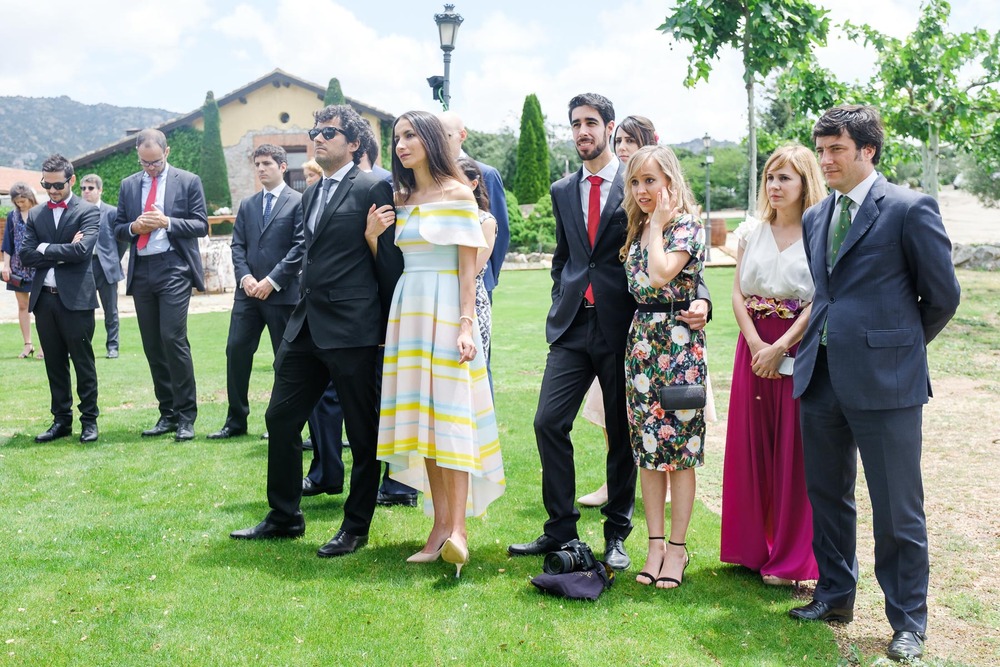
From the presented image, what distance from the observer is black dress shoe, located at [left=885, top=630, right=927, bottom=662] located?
12.6 ft

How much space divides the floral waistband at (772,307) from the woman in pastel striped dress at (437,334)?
1.49 meters

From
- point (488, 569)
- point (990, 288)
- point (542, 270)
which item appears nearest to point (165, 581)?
point (488, 569)

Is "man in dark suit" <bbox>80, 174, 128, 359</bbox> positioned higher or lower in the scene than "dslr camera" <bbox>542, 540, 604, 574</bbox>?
higher

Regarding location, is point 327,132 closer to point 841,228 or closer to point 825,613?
point 841,228

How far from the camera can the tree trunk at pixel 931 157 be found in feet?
53.4

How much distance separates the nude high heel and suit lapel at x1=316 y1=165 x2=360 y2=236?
1858 millimetres

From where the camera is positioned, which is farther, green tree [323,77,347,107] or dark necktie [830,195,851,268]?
green tree [323,77,347,107]

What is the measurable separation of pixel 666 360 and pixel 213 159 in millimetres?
43566

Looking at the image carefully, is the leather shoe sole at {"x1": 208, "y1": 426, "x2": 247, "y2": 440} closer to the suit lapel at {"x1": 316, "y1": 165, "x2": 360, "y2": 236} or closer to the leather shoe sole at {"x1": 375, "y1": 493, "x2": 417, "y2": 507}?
the leather shoe sole at {"x1": 375, "y1": 493, "x2": 417, "y2": 507}

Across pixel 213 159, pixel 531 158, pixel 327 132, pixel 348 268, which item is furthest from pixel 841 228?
pixel 531 158

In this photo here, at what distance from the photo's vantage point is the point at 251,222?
805cm

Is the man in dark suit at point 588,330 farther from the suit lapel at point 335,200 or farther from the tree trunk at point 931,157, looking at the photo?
the tree trunk at point 931,157

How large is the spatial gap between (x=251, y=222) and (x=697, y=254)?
15.3 feet

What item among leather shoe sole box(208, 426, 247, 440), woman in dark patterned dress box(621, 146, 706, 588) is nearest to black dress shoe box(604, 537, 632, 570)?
woman in dark patterned dress box(621, 146, 706, 588)
